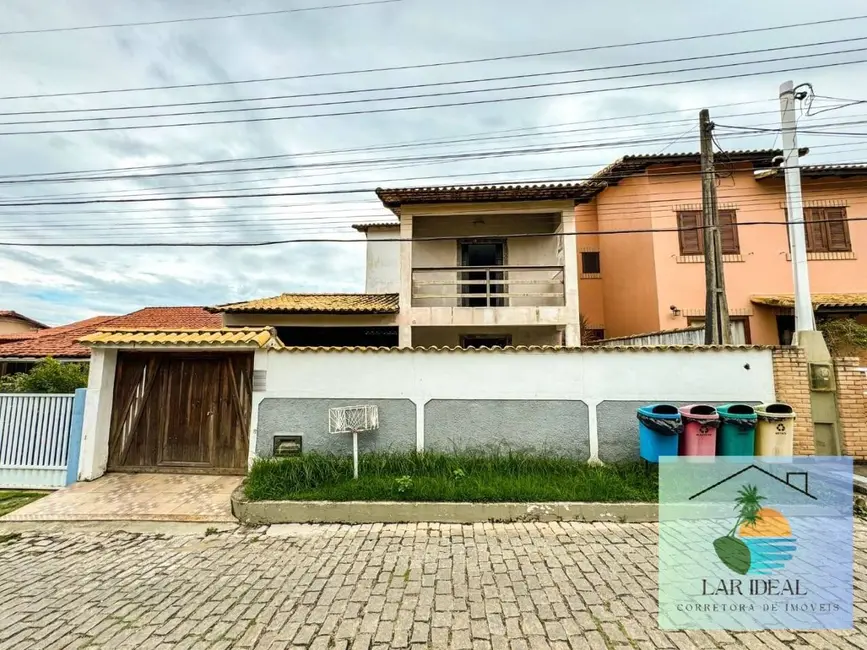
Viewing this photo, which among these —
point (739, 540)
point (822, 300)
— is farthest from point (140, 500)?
point (822, 300)

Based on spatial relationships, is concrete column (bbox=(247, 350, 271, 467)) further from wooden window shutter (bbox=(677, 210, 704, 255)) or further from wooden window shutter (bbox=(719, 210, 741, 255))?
wooden window shutter (bbox=(719, 210, 741, 255))

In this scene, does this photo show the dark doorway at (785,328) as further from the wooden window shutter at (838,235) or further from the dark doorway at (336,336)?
the dark doorway at (336,336)

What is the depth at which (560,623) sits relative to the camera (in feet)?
9.35

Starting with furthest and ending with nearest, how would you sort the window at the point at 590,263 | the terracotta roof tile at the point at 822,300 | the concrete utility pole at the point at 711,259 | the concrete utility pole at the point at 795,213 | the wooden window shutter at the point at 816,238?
the window at the point at 590,263 → the wooden window shutter at the point at 816,238 → the terracotta roof tile at the point at 822,300 → the concrete utility pole at the point at 711,259 → the concrete utility pole at the point at 795,213

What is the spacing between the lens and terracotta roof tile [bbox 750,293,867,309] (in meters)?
9.45

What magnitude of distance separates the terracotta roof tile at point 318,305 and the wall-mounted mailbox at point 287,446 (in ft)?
13.6

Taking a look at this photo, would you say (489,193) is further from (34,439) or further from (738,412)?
(34,439)

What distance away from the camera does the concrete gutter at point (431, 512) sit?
4.77m

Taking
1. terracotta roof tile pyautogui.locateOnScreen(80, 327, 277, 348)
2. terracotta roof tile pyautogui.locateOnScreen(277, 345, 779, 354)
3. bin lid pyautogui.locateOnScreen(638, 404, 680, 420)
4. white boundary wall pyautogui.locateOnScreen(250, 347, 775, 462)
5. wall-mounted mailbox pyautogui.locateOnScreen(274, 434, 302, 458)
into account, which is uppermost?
terracotta roof tile pyautogui.locateOnScreen(80, 327, 277, 348)

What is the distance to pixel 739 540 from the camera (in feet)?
13.8

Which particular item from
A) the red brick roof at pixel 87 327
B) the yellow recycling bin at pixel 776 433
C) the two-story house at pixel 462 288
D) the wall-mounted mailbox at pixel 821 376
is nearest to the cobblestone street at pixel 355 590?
the yellow recycling bin at pixel 776 433

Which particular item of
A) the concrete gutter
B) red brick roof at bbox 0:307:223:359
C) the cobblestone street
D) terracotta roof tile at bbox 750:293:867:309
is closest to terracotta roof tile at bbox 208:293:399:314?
red brick roof at bbox 0:307:223:359

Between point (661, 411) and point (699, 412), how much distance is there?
19.7 inches

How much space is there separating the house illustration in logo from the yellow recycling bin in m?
0.30
